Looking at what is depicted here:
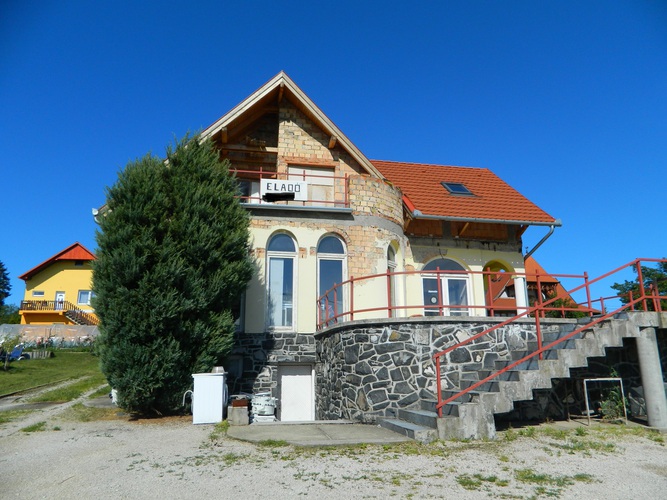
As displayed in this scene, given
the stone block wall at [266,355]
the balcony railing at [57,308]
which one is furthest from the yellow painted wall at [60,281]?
the stone block wall at [266,355]

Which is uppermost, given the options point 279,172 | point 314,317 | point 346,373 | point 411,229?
point 279,172

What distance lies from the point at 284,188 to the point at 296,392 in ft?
17.8

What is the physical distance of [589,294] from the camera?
10703 millimetres

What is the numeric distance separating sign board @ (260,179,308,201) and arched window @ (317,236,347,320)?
1369 mm

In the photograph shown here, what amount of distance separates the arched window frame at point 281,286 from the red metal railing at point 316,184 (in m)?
1.21

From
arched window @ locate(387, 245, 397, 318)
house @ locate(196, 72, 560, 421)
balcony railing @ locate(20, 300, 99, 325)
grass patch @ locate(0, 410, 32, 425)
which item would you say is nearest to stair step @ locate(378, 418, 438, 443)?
house @ locate(196, 72, 560, 421)

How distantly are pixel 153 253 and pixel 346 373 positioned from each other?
4.74m

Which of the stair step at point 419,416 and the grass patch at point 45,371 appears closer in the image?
the stair step at point 419,416

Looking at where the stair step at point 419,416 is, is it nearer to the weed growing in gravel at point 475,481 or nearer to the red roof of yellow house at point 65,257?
the weed growing in gravel at point 475,481

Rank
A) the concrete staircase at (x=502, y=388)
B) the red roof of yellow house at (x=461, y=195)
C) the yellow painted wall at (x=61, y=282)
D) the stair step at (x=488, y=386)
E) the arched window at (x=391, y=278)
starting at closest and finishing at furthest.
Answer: the concrete staircase at (x=502, y=388)
the stair step at (x=488, y=386)
the arched window at (x=391, y=278)
the red roof of yellow house at (x=461, y=195)
the yellow painted wall at (x=61, y=282)

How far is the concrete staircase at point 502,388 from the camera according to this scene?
26.2ft

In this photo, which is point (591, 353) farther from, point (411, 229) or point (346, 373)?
point (411, 229)

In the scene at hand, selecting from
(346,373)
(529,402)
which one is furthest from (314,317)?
(529,402)

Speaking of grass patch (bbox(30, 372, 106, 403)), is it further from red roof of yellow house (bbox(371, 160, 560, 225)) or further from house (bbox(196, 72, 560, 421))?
red roof of yellow house (bbox(371, 160, 560, 225))
